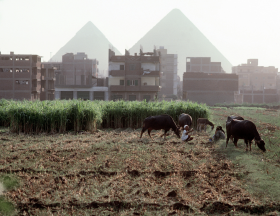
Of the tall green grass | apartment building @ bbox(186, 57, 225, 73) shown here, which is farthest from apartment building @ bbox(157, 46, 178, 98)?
the tall green grass

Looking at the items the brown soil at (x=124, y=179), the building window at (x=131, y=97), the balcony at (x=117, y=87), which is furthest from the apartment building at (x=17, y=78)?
the brown soil at (x=124, y=179)

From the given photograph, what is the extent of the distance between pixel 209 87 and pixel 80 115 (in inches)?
2590

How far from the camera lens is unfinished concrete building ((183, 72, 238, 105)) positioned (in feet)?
268

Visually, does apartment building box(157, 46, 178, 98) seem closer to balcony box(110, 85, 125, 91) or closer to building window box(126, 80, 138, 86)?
building window box(126, 80, 138, 86)

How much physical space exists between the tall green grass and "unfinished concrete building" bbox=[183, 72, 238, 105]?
197 feet

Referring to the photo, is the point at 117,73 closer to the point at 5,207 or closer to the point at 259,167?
the point at 259,167

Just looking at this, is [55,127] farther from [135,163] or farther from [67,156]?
[135,163]

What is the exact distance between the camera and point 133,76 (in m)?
65.8

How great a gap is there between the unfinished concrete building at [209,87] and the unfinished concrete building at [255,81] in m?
9.56

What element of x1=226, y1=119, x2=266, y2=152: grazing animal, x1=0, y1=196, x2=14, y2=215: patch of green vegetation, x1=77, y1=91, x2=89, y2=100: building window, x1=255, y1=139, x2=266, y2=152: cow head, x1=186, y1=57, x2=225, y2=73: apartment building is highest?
x1=186, y1=57, x2=225, y2=73: apartment building

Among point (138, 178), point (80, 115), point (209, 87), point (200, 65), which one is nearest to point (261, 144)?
point (138, 178)

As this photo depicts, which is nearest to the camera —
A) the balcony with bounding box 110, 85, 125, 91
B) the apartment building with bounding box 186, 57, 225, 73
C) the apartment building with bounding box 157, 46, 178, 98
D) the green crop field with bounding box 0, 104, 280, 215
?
the green crop field with bounding box 0, 104, 280, 215

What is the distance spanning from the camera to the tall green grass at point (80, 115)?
63.7 feet

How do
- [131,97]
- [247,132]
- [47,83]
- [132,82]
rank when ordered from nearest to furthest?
[247,132], [132,82], [131,97], [47,83]
